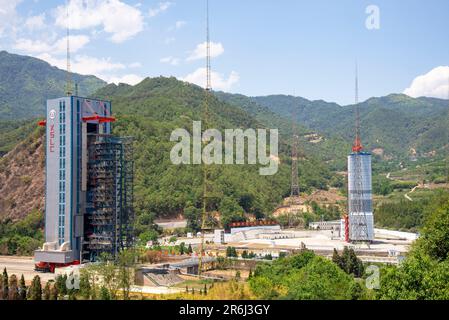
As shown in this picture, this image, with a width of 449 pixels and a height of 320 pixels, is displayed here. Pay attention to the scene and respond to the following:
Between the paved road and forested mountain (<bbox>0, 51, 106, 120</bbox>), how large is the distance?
8634 centimetres

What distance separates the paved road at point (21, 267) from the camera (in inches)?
1151

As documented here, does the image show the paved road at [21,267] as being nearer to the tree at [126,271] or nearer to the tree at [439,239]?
the tree at [126,271]

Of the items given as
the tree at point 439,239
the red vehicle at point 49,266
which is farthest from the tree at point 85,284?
the tree at point 439,239

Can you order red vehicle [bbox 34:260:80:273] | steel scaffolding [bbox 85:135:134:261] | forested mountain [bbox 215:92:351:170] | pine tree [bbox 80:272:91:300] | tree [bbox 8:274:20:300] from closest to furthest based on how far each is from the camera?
1. tree [bbox 8:274:20:300]
2. pine tree [bbox 80:272:91:300]
3. red vehicle [bbox 34:260:80:273]
4. steel scaffolding [bbox 85:135:134:261]
5. forested mountain [bbox 215:92:351:170]

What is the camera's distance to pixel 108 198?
31250 millimetres

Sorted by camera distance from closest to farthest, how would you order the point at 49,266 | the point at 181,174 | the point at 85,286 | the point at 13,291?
the point at 13,291, the point at 85,286, the point at 49,266, the point at 181,174

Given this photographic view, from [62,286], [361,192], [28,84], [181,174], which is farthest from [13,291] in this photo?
[28,84]

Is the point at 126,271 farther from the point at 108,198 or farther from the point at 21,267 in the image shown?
the point at 21,267

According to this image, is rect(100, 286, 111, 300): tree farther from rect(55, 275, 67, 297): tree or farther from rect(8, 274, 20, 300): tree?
rect(8, 274, 20, 300): tree

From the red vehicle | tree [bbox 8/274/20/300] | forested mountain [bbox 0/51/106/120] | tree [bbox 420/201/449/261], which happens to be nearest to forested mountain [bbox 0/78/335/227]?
the red vehicle

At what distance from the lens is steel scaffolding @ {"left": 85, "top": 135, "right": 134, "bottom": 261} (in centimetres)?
3116

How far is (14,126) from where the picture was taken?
80188 millimetres

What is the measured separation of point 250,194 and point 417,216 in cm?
1724

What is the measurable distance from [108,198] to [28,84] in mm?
124028
